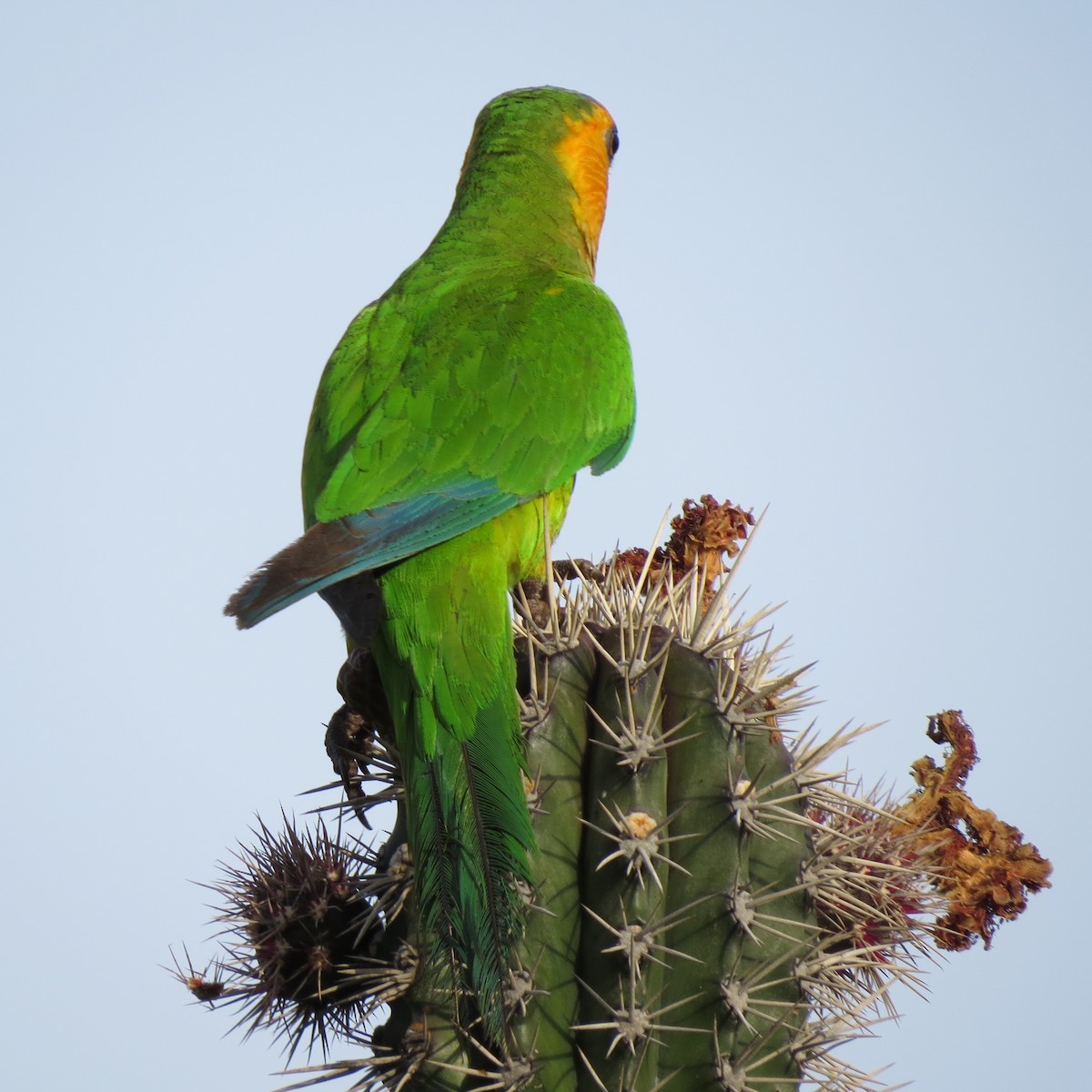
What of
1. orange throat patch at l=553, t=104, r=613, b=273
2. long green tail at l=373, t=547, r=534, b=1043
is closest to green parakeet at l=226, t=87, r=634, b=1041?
long green tail at l=373, t=547, r=534, b=1043

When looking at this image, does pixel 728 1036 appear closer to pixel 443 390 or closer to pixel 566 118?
pixel 443 390

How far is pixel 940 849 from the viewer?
103 inches

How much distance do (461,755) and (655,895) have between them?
1.59ft

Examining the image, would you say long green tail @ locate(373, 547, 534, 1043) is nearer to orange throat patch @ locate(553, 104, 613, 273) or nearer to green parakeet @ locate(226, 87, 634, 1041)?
green parakeet @ locate(226, 87, 634, 1041)

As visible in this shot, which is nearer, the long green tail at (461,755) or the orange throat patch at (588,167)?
the long green tail at (461,755)

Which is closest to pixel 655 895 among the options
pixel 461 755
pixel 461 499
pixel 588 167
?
pixel 461 755

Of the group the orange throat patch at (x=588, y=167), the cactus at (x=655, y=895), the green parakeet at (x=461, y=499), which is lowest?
the cactus at (x=655, y=895)

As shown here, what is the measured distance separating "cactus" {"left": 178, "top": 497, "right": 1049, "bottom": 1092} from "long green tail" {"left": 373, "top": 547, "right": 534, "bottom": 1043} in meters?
0.05

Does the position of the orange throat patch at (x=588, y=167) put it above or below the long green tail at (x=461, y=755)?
above

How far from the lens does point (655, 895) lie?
7.74ft

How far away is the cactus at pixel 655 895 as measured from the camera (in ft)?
7.64

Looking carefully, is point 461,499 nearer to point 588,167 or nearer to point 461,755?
point 461,755

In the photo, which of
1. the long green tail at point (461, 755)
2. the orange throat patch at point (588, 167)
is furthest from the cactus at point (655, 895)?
the orange throat patch at point (588, 167)

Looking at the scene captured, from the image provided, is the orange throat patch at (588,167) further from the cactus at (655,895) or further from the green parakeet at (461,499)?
the cactus at (655,895)
